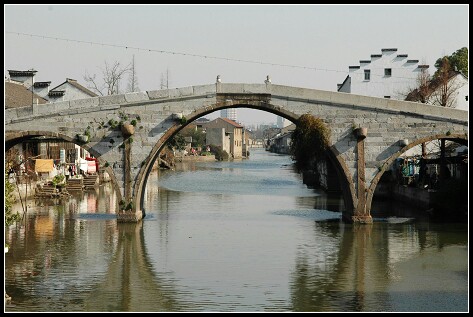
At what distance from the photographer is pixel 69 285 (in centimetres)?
1820

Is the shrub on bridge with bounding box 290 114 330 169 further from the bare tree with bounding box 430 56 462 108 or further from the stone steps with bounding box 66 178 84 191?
the stone steps with bounding box 66 178 84 191

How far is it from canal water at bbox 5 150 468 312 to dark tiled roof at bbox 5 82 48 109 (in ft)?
25.4

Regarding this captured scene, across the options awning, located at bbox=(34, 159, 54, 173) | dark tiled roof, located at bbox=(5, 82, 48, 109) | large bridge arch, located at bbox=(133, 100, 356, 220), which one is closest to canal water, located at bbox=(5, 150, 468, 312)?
large bridge arch, located at bbox=(133, 100, 356, 220)

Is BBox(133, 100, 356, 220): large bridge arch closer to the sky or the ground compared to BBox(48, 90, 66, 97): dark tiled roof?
closer to the ground

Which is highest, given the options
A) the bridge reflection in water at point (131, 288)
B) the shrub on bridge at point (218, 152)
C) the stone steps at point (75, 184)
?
the shrub on bridge at point (218, 152)

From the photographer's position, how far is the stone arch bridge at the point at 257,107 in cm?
2839

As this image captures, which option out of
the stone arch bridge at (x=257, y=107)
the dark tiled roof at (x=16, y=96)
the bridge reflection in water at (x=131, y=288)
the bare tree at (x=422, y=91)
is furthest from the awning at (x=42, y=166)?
the bare tree at (x=422, y=91)

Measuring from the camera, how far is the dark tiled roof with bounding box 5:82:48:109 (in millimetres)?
41031

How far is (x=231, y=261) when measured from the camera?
70.7 feet

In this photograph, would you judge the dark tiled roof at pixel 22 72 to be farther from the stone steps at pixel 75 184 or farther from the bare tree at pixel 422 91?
the bare tree at pixel 422 91

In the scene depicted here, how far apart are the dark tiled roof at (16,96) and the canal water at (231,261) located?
7.75 m

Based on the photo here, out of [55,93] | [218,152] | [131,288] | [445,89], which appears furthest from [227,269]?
[218,152]

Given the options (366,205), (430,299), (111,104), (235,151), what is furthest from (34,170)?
(235,151)

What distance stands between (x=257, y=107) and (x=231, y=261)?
27.8 ft
